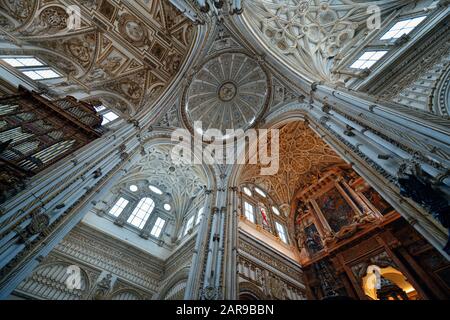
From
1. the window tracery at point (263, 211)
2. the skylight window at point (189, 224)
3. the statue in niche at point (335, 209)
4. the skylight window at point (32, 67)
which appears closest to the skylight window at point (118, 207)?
the skylight window at point (189, 224)

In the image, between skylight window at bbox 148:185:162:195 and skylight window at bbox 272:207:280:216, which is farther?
skylight window at bbox 148:185:162:195

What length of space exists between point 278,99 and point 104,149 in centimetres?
864

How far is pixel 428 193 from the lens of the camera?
302 cm

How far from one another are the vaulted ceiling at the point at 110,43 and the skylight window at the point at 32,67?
314mm

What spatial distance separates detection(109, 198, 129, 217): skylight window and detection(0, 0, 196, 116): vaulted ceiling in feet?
18.0

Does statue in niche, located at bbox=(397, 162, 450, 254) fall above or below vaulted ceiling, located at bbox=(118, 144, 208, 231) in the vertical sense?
below

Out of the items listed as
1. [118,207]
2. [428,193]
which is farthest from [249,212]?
[428,193]

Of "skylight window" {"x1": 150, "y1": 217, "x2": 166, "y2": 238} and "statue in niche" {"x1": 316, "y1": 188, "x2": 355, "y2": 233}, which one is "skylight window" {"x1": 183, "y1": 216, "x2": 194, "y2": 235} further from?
"statue in niche" {"x1": 316, "y1": 188, "x2": 355, "y2": 233}

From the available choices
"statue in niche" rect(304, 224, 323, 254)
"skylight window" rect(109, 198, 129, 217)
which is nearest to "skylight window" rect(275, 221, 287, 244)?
"statue in niche" rect(304, 224, 323, 254)

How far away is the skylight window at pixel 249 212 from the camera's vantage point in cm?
1047

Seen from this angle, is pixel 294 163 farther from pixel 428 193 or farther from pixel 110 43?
pixel 110 43

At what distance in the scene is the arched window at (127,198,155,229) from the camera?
38.5 ft

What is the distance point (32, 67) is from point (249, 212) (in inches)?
476

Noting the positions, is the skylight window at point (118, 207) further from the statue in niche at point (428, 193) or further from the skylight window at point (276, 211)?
the statue in niche at point (428, 193)
